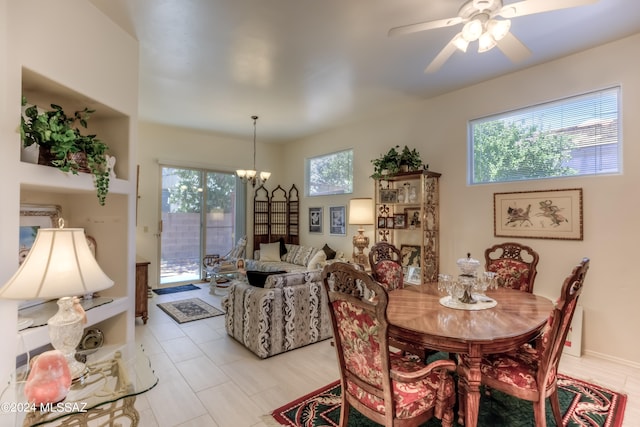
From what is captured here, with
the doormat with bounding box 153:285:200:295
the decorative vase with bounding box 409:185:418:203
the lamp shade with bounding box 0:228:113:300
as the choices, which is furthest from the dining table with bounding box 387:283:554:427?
the doormat with bounding box 153:285:200:295

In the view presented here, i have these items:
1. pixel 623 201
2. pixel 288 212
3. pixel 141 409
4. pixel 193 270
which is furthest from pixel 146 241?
pixel 623 201

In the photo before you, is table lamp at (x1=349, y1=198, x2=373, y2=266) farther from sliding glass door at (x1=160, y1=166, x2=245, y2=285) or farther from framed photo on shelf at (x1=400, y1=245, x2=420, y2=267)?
sliding glass door at (x1=160, y1=166, x2=245, y2=285)

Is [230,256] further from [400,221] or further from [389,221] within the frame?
[400,221]

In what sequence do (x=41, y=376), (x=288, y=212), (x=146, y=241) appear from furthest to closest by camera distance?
(x=288, y=212) < (x=146, y=241) < (x=41, y=376)

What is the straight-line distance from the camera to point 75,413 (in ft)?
4.38

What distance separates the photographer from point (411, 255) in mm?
4672

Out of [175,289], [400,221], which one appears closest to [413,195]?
[400,221]

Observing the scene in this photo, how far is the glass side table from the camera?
1.32m

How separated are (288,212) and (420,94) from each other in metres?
3.96

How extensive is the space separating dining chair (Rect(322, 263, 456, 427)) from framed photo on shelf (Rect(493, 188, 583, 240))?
254cm

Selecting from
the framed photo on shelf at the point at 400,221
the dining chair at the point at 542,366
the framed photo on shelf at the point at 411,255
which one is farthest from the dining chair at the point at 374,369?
the framed photo on shelf at the point at 400,221

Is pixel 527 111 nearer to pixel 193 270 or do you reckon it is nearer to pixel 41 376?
pixel 41 376

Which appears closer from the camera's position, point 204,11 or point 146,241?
point 204,11

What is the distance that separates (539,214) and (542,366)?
2246 millimetres
